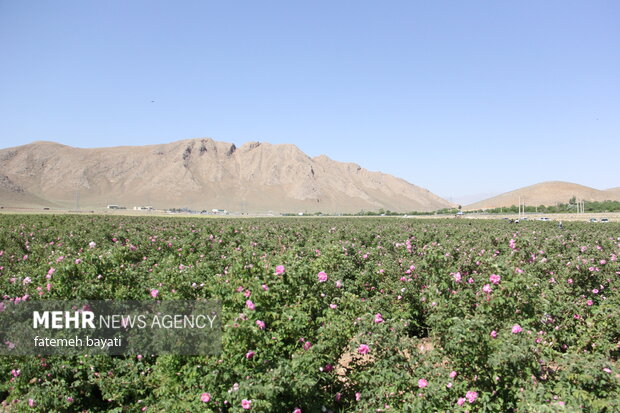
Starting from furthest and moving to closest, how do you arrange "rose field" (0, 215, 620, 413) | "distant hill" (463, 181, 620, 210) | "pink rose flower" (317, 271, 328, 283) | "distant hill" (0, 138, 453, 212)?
"distant hill" (0, 138, 453, 212)
"distant hill" (463, 181, 620, 210)
"pink rose flower" (317, 271, 328, 283)
"rose field" (0, 215, 620, 413)

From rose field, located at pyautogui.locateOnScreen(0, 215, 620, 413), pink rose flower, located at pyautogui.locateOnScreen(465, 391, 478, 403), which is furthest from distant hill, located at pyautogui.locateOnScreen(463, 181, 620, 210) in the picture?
pink rose flower, located at pyautogui.locateOnScreen(465, 391, 478, 403)

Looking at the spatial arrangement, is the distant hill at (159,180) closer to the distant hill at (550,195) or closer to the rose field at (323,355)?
the distant hill at (550,195)

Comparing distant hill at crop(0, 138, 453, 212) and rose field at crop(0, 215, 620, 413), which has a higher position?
distant hill at crop(0, 138, 453, 212)

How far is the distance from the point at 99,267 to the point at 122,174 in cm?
18693

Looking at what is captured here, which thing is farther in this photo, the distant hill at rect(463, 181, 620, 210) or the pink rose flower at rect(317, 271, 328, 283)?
the distant hill at rect(463, 181, 620, 210)

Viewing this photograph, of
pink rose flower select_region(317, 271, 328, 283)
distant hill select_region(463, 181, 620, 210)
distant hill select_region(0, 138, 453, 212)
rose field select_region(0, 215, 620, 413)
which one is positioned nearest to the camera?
rose field select_region(0, 215, 620, 413)

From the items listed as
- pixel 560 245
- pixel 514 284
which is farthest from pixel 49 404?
pixel 560 245

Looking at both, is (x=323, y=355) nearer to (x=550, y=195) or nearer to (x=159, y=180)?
(x=550, y=195)

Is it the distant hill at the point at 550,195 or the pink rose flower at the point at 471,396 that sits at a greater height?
the distant hill at the point at 550,195

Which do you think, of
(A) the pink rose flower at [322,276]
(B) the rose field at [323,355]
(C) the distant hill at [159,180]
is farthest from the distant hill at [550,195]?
(A) the pink rose flower at [322,276]

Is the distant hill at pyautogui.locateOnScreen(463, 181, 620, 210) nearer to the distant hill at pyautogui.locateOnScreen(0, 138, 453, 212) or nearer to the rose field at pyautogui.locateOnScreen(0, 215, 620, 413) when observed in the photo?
the distant hill at pyautogui.locateOnScreen(0, 138, 453, 212)

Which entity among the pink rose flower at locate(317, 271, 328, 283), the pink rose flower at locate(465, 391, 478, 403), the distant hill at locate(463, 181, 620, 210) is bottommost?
the pink rose flower at locate(465, 391, 478, 403)

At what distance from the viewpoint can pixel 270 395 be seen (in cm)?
353

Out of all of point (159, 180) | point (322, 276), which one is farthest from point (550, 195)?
point (322, 276)
